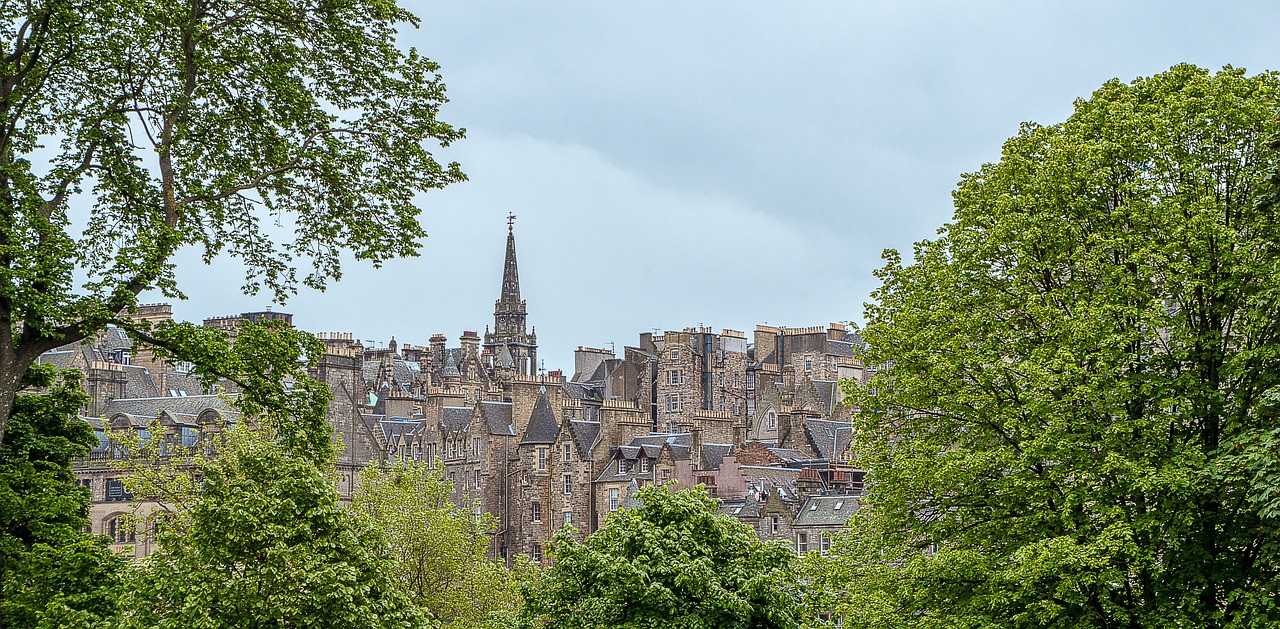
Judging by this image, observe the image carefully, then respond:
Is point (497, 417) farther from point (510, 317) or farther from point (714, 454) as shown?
point (510, 317)

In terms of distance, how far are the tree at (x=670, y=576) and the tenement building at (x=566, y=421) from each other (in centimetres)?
2082

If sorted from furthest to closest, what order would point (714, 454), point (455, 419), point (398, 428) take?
point (398, 428) < point (455, 419) < point (714, 454)

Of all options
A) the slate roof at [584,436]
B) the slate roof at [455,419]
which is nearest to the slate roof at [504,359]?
the slate roof at [455,419]

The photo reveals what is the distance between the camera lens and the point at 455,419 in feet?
358

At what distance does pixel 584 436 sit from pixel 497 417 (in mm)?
7239

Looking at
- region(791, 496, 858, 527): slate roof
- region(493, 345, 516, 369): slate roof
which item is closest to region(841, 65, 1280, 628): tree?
region(791, 496, 858, 527): slate roof

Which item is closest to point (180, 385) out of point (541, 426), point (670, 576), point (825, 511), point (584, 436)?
point (541, 426)

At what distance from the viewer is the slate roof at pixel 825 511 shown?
235 ft

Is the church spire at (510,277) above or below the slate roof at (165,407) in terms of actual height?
above

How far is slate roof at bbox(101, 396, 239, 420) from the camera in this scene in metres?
80.0

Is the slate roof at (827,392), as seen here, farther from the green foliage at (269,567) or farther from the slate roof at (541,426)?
the green foliage at (269,567)

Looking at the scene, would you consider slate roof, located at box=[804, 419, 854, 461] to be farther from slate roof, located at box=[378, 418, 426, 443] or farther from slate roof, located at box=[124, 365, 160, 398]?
slate roof, located at box=[124, 365, 160, 398]

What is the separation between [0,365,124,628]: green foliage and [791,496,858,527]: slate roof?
4941 centimetres

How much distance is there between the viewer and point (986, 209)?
28500 millimetres
